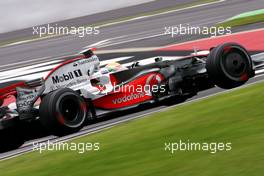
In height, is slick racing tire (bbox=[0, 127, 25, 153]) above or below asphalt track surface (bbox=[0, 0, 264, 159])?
below

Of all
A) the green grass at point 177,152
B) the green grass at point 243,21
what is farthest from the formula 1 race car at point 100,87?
the green grass at point 243,21

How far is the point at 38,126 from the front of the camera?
9.04 m

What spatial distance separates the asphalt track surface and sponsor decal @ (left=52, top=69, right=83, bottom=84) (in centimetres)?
1017

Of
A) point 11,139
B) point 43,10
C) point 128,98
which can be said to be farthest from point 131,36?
point 11,139

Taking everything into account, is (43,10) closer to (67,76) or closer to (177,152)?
(67,76)

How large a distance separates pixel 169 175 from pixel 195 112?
2.52 m

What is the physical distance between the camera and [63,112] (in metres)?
8.73

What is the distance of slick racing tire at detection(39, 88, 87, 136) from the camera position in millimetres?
8586

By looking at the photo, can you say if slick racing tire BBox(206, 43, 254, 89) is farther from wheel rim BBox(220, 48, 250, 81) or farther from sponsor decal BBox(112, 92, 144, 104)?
sponsor decal BBox(112, 92, 144, 104)

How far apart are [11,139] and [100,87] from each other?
1383mm

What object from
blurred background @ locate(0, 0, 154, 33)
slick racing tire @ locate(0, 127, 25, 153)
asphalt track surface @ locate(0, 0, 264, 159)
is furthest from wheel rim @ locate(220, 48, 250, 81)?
blurred background @ locate(0, 0, 154, 33)

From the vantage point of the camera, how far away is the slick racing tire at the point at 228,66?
9.61 metres

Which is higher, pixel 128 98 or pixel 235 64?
pixel 235 64

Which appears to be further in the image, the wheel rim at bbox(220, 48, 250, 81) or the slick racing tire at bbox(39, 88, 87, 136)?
the wheel rim at bbox(220, 48, 250, 81)
